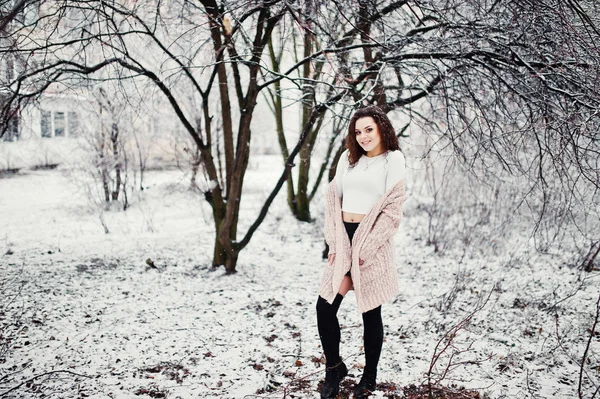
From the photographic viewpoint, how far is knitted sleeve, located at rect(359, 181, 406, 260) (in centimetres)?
262

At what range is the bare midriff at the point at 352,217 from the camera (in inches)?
108

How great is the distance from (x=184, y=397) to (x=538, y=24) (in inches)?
163

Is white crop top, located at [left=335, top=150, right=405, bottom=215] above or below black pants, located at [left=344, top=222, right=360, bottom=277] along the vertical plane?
above

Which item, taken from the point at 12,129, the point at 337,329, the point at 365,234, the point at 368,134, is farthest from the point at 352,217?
the point at 12,129

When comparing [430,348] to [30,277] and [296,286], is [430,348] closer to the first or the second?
[296,286]

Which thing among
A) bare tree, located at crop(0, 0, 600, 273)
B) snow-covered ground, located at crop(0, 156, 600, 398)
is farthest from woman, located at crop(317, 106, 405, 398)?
bare tree, located at crop(0, 0, 600, 273)

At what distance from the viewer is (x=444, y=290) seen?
17.8ft

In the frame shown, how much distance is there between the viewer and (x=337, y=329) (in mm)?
2783

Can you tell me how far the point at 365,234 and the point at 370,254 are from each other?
0.13m

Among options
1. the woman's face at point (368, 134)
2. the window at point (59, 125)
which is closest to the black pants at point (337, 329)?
the woman's face at point (368, 134)

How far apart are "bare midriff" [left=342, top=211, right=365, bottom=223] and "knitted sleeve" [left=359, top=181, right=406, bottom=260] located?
5.1 inches

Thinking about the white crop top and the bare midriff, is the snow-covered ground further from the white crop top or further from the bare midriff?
the white crop top

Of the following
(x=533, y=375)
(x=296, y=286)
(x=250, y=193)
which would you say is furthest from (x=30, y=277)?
(x=250, y=193)

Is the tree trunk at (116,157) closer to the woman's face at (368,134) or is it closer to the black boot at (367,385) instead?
the woman's face at (368,134)
